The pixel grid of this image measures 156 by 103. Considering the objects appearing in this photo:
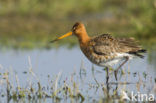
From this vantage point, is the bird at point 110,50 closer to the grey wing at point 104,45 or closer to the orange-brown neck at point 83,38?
the grey wing at point 104,45

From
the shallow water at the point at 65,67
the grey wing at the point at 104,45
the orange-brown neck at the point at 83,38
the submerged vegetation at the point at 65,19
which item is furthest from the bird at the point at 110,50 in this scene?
the submerged vegetation at the point at 65,19

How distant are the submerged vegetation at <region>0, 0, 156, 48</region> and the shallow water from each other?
1567mm

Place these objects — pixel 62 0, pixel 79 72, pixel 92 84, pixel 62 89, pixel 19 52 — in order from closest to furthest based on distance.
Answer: pixel 62 89, pixel 92 84, pixel 79 72, pixel 19 52, pixel 62 0

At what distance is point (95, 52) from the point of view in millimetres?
7855

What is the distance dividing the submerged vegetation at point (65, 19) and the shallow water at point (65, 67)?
5.14 feet

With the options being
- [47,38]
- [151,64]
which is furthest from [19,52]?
[151,64]

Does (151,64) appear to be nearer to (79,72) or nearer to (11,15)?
(79,72)

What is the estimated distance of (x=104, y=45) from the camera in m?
7.88

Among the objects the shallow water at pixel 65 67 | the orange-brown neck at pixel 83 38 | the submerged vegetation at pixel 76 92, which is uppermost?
the orange-brown neck at pixel 83 38

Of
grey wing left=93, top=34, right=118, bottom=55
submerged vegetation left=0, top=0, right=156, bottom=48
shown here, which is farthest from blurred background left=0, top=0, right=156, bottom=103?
grey wing left=93, top=34, right=118, bottom=55

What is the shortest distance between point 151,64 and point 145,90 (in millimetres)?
2579

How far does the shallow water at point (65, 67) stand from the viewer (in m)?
7.94

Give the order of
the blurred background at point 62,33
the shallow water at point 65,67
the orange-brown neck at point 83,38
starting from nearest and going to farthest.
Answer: the shallow water at point 65,67, the orange-brown neck at point 83,38, the blurred background at point 62,33

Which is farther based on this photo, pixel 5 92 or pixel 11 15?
pixel 11 15
